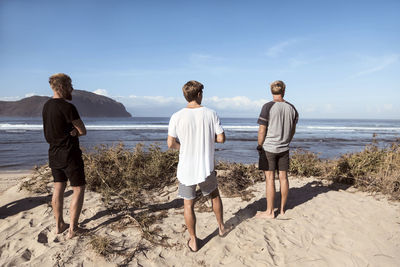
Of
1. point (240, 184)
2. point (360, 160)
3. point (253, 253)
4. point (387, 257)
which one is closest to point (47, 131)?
point (253, 253)

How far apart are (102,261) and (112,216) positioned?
1188 millimetres

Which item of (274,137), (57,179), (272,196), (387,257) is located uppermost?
(274,137)

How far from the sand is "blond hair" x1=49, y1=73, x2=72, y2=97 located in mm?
1979

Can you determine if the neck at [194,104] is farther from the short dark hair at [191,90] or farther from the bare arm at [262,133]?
the bare arm at [262,133]

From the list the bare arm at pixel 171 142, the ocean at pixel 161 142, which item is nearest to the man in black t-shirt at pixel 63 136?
the bare arm at pixel 171 142

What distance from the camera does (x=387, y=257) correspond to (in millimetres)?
3100

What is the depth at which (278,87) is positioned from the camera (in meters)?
3.75

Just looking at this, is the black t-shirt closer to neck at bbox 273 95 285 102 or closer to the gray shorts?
the gray shorts

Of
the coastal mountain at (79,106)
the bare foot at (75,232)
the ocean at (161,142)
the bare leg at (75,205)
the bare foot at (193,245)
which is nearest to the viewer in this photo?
the bare foot at (193,245)

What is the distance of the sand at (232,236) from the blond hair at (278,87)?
2056mm

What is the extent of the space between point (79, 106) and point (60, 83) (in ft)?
319

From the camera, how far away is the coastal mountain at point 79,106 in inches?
2997

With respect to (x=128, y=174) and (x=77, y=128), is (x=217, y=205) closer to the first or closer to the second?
(x=77, y=128)

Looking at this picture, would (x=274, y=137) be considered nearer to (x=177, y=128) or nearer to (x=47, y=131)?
(x=177, y=128)
